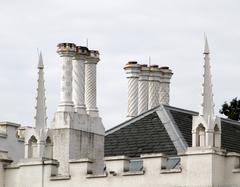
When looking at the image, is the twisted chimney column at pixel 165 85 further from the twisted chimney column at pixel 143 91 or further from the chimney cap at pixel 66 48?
the chimney cap at pixel 66 48

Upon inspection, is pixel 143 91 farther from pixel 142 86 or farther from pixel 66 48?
pixel 66 48

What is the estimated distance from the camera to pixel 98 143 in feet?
233

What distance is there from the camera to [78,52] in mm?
71750

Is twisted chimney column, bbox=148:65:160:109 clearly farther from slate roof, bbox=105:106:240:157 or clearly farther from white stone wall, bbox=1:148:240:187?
white stone wall, bbox=1:148:240:187

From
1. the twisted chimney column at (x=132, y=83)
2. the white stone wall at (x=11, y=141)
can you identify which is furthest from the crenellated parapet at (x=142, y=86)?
the white stone wall at (x=11, y=141)

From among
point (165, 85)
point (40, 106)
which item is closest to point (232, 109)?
point (165, 85)

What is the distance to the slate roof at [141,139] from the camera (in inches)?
2694

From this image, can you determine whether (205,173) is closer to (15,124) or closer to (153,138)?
(153,138)

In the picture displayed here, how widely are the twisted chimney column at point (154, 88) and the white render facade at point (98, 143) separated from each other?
0.16 feet

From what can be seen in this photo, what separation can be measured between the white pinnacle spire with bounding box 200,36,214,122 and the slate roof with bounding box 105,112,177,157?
538 cm

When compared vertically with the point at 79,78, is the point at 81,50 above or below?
above

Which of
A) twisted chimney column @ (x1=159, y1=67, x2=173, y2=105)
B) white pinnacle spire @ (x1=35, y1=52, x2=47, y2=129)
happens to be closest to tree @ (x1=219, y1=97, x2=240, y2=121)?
twisted chimney column @ (x1=159, y1=67, x2=173, y2=105)

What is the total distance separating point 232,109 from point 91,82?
94.9 ft

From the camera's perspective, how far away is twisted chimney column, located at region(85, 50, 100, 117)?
72.2m
